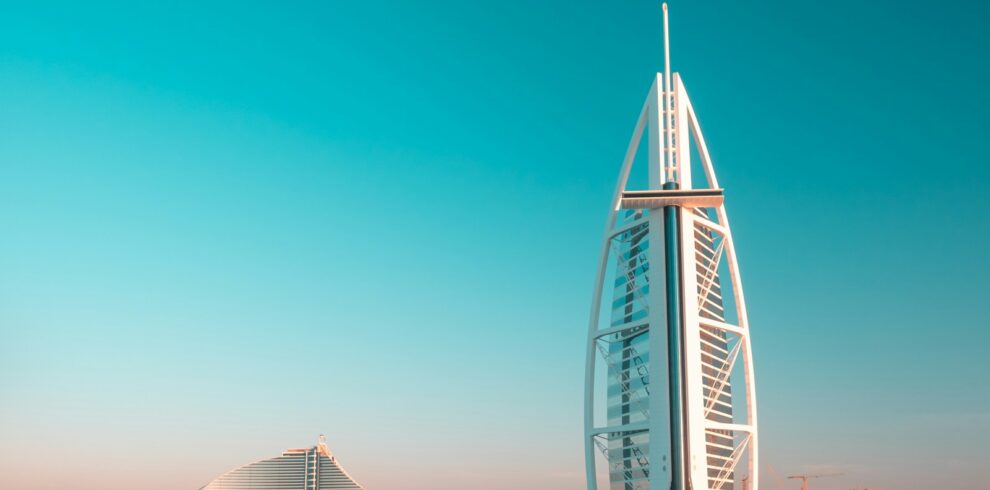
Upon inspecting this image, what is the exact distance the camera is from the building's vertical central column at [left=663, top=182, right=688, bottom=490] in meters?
88.2

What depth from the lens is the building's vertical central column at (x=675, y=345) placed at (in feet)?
Answer: 289

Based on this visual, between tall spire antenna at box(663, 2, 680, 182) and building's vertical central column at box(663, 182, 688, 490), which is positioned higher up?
tall spire antenna at box(663, 2, 680, 182)

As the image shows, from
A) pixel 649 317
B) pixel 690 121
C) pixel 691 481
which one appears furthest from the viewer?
pixel 690 121

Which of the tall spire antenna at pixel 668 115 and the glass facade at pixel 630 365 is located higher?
the tall spire antenna at pixel 668 115

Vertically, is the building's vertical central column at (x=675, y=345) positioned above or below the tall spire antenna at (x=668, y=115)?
below

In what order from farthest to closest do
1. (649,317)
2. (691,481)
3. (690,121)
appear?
1. (690,121)
2. (649,317)
3. (691,481)

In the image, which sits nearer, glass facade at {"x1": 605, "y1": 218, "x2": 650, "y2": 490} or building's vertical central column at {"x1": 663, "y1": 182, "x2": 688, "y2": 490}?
building's vertical central column at {"x1": 663, "y1": 182, "x2": 688, "y2": 490}

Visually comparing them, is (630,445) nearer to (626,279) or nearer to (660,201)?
(626,279)

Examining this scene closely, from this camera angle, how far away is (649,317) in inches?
3681

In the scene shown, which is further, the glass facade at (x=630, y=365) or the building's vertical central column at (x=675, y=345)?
the glass facade at (x=630, y=365)

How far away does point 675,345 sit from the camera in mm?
90875

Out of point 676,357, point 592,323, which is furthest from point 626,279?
point 676,357

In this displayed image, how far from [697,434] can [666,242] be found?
56.8 feet

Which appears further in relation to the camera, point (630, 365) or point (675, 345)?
point (630, 365)
